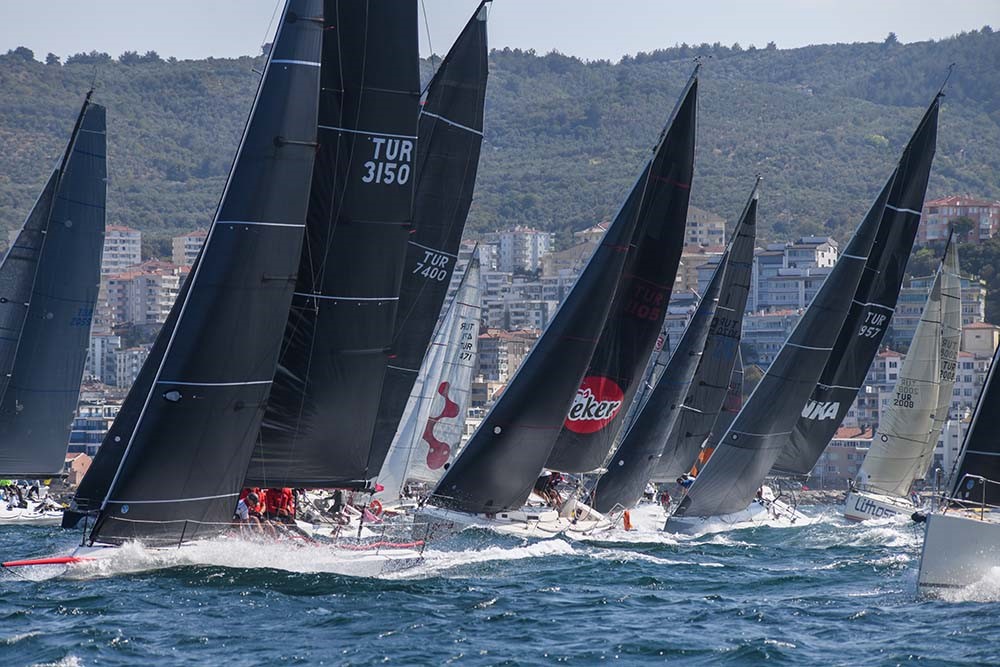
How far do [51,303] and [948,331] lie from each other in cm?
1784

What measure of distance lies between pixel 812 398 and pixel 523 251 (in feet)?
414

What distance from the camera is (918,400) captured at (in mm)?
32844

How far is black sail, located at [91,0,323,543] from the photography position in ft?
52.7

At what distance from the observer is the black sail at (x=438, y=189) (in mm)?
20922

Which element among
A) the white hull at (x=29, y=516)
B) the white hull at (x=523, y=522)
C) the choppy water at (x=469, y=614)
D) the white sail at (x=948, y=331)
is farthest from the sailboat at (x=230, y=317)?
the white sail at (x=948, y=331)

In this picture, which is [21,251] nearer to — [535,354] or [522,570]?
[535,354]

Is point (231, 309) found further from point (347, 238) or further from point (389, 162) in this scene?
point (389, 162)

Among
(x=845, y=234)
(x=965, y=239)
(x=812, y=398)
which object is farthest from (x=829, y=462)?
(x=845, y=234)

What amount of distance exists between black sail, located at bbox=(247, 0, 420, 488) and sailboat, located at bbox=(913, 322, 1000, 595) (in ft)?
20.2

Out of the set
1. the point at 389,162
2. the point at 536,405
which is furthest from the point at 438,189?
the point at 389,162

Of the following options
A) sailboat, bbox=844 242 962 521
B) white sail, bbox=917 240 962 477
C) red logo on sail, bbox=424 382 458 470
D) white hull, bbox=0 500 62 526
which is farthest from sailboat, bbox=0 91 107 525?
white sail, bbox=917 240 962 477

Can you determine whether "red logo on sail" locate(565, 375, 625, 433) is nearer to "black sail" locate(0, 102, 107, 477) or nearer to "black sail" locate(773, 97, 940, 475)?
"black sail" locate(773, 97, 940, 475)

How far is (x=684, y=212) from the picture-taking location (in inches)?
950

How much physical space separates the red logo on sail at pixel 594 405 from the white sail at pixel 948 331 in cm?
1050
